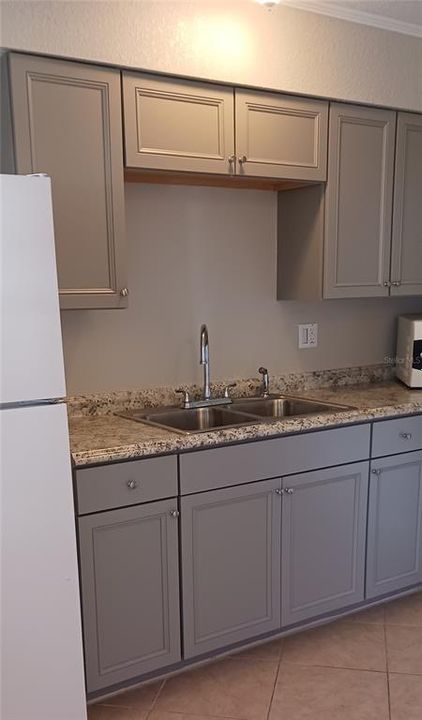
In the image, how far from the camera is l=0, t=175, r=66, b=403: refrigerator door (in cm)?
147

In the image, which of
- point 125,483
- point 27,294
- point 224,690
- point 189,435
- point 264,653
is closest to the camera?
point 27,294

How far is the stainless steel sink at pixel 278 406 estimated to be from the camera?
2.68 metres

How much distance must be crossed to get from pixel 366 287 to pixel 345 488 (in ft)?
3.03

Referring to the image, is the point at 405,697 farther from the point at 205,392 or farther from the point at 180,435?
the point at 205,392

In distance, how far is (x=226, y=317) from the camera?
2.79m

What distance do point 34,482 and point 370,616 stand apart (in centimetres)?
177

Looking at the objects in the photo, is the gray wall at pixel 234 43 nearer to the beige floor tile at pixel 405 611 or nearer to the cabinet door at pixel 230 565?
the cabinet door at pixel 230 565

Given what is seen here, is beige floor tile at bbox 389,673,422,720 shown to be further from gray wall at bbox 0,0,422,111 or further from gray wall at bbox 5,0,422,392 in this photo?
gray wall at bbox 0,0,422,111

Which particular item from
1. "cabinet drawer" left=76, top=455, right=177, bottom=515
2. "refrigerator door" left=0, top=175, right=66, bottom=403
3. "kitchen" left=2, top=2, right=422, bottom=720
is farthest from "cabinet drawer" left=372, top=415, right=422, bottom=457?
"refrigerator door" left=0, top=175, right=66, bottom=403

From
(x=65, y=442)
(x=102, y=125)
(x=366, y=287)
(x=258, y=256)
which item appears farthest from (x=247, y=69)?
(x=65, y=442)

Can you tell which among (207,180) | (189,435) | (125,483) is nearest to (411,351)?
(207,180)

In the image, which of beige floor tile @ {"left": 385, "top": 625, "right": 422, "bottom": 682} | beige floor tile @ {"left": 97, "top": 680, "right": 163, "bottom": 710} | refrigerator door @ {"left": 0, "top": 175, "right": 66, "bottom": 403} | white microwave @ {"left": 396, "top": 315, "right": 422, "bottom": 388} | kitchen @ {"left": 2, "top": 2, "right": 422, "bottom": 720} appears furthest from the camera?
white microwave @ {"left": 396, "top": 315, "right": 422, "bottom": 388}

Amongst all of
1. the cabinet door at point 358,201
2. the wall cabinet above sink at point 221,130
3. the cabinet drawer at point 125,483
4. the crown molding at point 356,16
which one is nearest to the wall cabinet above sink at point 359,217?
the cabinet door at point 358,201

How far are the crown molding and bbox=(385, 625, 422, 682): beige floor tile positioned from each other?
2.55 metres
